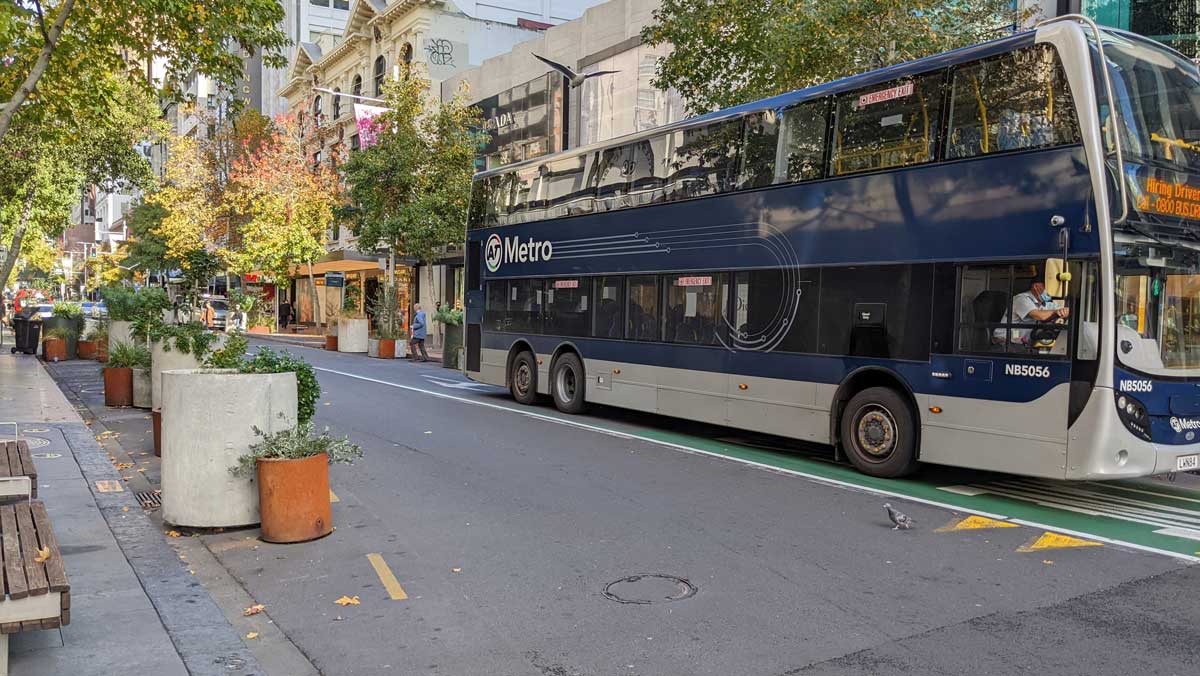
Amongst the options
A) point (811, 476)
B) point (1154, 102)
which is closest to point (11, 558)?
point (811, 476)

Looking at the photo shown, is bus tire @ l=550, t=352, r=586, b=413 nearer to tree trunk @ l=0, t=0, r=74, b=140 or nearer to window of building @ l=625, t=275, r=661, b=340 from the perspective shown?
window of building @ l=625, t=275, r=661, b=340

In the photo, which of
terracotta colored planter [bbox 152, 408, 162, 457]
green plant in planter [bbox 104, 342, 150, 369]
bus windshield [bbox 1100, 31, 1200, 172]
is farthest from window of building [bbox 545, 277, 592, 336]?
bus windshield [bbox 1100, 31, 1200, 172]

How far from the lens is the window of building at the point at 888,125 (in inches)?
388

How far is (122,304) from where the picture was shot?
61.9ft

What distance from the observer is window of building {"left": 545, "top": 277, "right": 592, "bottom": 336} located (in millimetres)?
15453

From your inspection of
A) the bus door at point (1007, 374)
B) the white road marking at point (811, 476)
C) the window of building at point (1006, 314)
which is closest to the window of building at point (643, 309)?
the white road marking at point (811, 476)

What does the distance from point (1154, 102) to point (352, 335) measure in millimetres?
28445

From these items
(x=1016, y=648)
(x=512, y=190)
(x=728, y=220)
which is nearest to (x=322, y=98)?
(x=512, y=190)

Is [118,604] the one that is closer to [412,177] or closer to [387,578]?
[387,578]

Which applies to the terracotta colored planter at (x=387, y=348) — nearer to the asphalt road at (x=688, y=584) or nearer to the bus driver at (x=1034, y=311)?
the asphalt road at (x=688, y=584)

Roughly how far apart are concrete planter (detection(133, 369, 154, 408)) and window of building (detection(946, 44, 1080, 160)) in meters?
12.9

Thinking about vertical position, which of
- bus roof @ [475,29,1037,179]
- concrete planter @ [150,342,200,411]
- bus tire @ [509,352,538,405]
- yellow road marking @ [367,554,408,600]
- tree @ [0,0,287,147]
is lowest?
yellow road marking @ [367,554,408,600]

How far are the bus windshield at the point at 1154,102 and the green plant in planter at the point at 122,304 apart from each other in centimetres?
1642

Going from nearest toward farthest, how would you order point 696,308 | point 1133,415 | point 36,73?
point 1133,415, point 36,73, point 696,308
